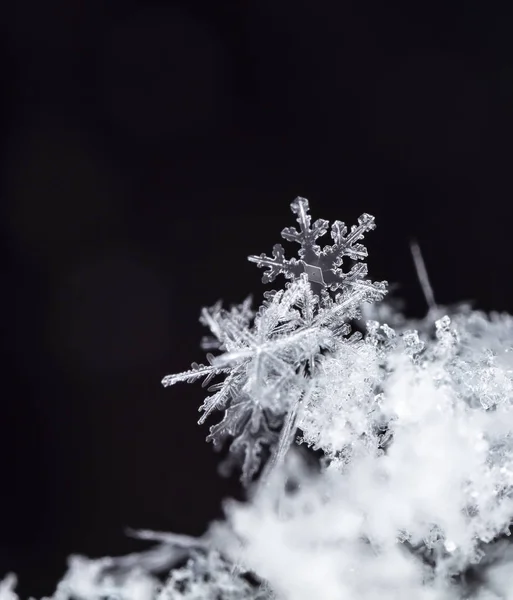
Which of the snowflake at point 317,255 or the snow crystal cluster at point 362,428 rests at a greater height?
the snowflake at point 317,255

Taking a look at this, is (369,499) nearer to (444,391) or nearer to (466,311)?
(444,391)

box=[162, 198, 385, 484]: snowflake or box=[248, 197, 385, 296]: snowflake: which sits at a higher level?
box=[248, 197, 385, 296]: snowflake

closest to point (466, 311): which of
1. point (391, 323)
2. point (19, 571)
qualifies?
point (391, 323)

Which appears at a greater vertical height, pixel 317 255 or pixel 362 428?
pixel 317 255

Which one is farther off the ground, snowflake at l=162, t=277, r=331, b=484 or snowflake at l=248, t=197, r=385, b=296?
snowflake at l=248, t=197, r=385, b=296
